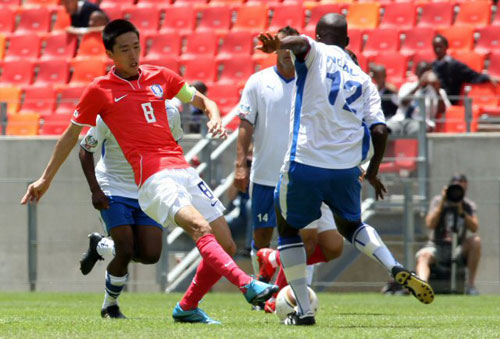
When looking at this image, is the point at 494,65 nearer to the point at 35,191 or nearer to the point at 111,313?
the point at 111,313

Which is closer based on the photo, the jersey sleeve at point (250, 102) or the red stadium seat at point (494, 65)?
the jersey sleeve at point (250, 102)

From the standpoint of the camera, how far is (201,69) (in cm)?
1748

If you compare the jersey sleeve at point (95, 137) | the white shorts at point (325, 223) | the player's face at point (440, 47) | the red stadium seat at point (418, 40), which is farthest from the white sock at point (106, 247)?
the red stadium seat at point (418, 40)

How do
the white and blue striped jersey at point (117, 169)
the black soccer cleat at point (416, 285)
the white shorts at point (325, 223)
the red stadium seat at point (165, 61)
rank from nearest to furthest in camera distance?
1. the black soccer cleat at point (416, 285)
2. the white and blue striped jersey at point (117, 169)
3. the white shorts at point (325, 223)
4. the red stadium seat at point (165, 61)

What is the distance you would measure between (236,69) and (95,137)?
943 centimetres

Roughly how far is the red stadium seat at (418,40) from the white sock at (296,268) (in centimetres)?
1010

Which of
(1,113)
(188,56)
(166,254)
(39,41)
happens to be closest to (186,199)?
(166,254)

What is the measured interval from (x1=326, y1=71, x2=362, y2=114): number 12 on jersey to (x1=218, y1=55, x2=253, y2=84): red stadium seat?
10.2 meters

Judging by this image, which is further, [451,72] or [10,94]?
[10,94]

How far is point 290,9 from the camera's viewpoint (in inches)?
706

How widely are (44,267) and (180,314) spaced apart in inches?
322

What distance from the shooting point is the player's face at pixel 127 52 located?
24.5 feet

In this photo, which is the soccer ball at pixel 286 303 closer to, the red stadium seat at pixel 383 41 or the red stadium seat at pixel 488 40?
the red stadium seat at pixel 488 40

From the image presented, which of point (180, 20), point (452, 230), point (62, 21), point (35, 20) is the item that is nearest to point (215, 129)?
point (452, 230)
